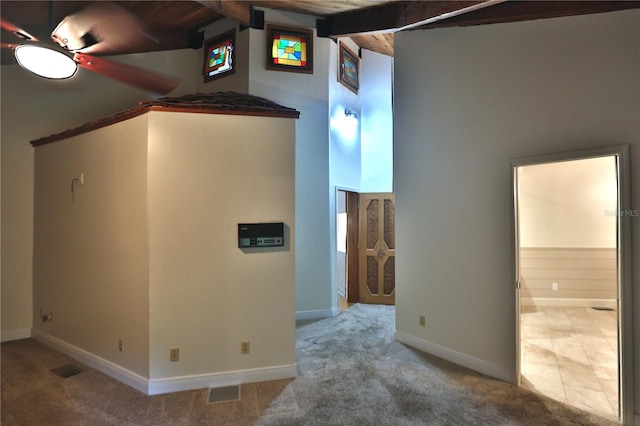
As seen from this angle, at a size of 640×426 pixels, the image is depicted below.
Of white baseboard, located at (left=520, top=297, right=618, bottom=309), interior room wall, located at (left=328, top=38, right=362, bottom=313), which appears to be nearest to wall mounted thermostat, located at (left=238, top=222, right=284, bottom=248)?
interior room wall, located at (left=328, top=38, right=362, bottom=313)

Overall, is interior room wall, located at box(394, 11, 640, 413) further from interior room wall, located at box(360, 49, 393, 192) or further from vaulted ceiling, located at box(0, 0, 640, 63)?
interior room wall, located at box(360, 49, 393, 192)

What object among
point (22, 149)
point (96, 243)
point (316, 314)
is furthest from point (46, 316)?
point (316, 314)

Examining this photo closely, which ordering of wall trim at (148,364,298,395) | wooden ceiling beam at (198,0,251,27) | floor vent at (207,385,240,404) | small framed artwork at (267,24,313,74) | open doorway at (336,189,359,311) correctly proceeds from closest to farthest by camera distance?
floor vent at (207,385,240,404) → wall trim at (148,364,298,395) → wooden ceiling beam at (198,0,251,27) → small framed artwork at (267,24,313,74) → open doorway at (336,189,359,311)

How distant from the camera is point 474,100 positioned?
3156 millimetres

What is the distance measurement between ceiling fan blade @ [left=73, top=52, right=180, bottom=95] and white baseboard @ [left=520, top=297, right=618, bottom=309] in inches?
263

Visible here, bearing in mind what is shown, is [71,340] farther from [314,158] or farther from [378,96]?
[378,96]

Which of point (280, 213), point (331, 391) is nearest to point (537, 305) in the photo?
point (331, 391)

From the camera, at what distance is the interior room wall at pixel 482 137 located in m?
2.38

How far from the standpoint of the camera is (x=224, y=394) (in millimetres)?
2711

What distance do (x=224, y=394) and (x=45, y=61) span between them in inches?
124

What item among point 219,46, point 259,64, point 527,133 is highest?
point 219,46

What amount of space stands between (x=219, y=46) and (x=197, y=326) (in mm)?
3939

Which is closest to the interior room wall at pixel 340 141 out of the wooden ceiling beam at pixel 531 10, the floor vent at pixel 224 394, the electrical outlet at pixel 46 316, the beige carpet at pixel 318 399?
the beige carpet at pixel 318 399

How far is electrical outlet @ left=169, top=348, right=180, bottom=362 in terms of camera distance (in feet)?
9.09
